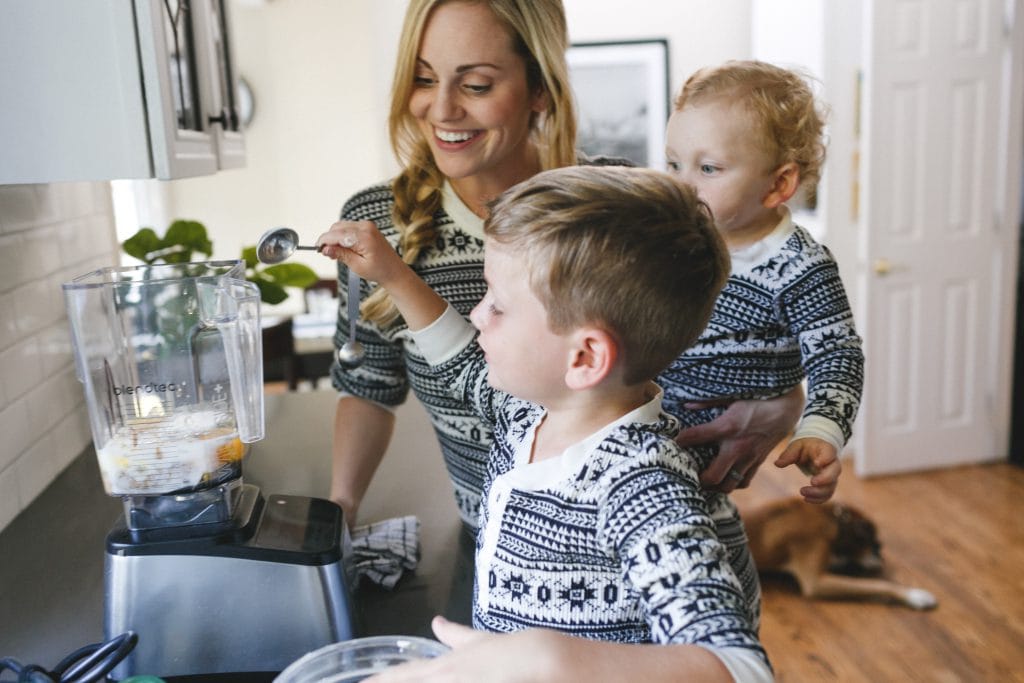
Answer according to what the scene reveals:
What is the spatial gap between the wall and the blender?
564 mm

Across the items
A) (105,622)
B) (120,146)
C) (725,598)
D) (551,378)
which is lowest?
(105,622)

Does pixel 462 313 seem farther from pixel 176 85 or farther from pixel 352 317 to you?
pixel 176 85

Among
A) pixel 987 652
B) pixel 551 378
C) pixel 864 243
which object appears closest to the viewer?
pixel 551 378

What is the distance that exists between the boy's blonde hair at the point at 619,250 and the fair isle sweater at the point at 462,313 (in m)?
0.46

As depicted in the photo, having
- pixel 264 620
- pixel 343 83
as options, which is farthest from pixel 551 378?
pixel 343 83

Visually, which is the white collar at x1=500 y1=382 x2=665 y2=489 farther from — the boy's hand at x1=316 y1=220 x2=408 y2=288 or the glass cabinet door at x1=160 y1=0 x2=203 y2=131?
the glass cabinet door at x1=160 y1=0 x2=203 y2=131

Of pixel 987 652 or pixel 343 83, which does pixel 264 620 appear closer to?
pixel 987 652

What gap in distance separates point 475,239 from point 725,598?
2.47 feet

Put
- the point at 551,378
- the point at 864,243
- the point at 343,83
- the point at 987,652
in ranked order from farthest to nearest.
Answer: the point at 343,83, the point at 864,243, the point at 987,652, the point at 551,378

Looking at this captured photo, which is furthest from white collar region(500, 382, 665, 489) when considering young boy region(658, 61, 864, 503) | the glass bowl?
young boy region(658, 61, 864, 503)

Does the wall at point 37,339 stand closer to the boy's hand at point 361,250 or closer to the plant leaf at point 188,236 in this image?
the plant leaf at point 188,236

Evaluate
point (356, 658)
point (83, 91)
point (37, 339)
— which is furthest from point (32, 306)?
point (356, 658)

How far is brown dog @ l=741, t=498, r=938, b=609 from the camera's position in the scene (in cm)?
316

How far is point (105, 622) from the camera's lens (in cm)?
94
